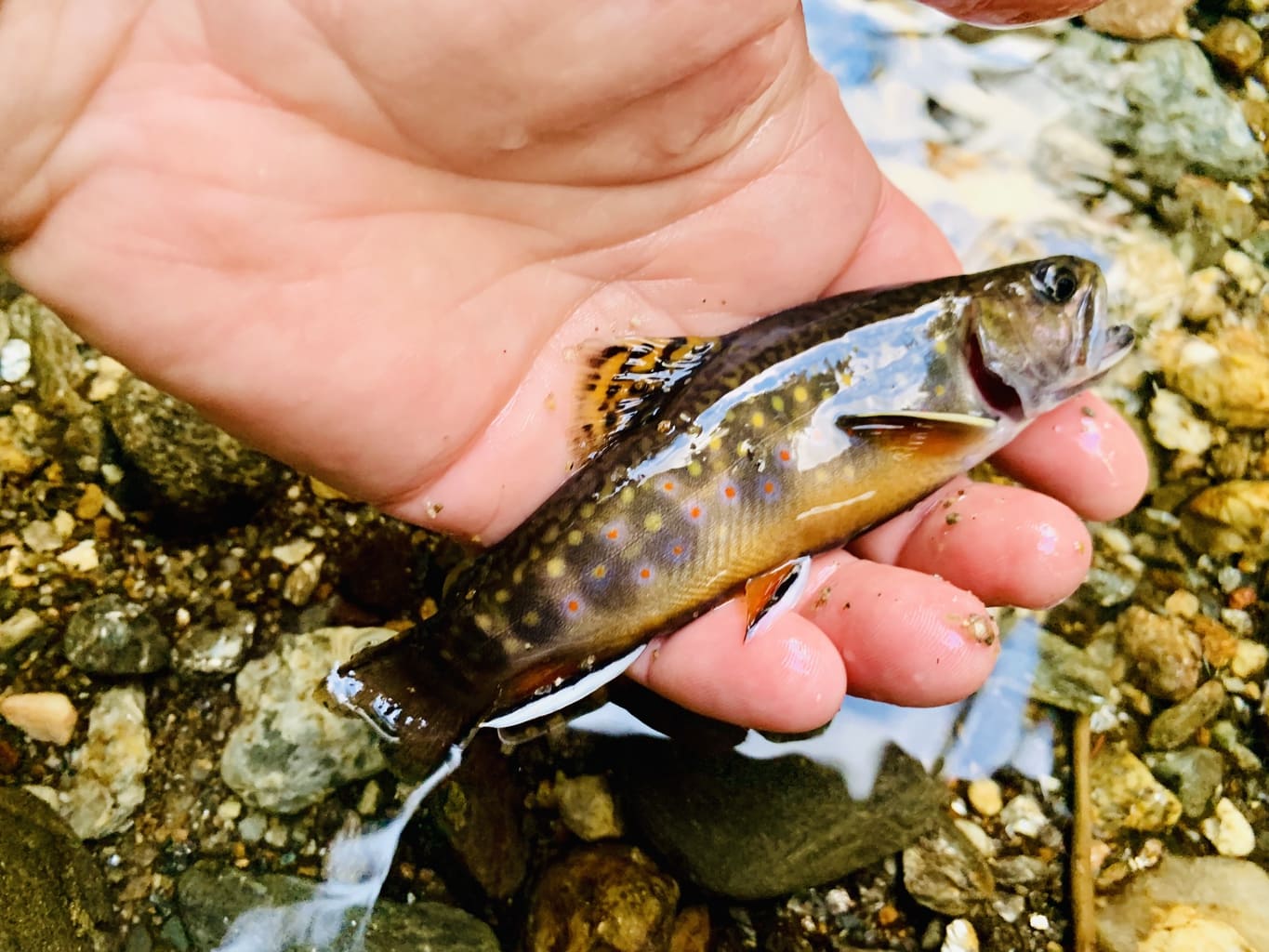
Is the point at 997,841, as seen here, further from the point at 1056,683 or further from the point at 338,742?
the point at 338,742

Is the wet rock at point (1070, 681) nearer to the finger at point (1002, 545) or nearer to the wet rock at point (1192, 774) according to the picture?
the wet rock at point (1192, 774)

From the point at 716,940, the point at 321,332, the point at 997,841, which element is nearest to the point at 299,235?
the point at 321,332

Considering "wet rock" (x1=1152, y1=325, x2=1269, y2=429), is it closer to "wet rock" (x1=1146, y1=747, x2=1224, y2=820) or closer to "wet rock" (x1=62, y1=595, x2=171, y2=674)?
"wet rock" (x1=1146, y1=747, x2=1224, y2=820)

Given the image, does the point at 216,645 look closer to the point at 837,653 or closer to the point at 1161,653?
the point at 837,653

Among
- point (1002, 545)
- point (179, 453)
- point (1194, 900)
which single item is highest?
point (179, 453)

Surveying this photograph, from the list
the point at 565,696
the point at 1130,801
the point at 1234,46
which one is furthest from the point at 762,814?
the point at 1234,46

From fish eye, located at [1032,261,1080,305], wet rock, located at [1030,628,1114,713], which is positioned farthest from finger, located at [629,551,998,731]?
wet rock, located at [1030,628,1114,713]
